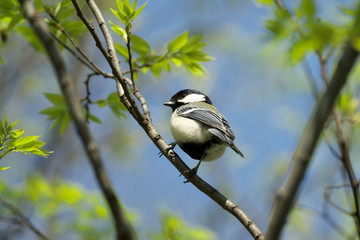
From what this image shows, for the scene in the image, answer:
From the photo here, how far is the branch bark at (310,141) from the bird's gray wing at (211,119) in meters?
1.65

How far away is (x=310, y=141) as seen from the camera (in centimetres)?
99

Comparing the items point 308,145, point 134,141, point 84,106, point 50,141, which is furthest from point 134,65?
point 134,141

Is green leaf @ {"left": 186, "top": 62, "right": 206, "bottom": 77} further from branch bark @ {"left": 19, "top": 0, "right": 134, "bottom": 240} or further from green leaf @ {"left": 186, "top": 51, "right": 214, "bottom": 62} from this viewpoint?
branch bark @ {"left": 19, "top": 0, "right": 134, "bottom": 240}

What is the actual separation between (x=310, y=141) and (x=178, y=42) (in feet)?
5.12

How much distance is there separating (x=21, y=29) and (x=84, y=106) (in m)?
0.75

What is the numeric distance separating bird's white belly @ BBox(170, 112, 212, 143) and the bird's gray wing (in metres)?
0.05

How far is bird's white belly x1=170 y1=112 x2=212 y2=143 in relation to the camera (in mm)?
2840

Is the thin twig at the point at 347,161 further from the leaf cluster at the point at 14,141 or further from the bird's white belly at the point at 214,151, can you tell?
the leaf cluster at the point at 14,141

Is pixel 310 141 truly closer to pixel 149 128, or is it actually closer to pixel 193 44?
pixel 149 128

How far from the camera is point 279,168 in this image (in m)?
6.04

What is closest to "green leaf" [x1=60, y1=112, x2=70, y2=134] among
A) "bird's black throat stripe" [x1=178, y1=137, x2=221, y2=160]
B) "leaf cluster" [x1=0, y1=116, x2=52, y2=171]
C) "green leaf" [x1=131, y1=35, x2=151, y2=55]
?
"leaf cluster" [x1=0, y1=116, x2=52, y2=171]

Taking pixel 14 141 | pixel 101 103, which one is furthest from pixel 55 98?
pixel 14 141

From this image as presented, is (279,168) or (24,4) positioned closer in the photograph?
(24,4)

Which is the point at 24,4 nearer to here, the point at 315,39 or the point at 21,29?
the point at 315,39
